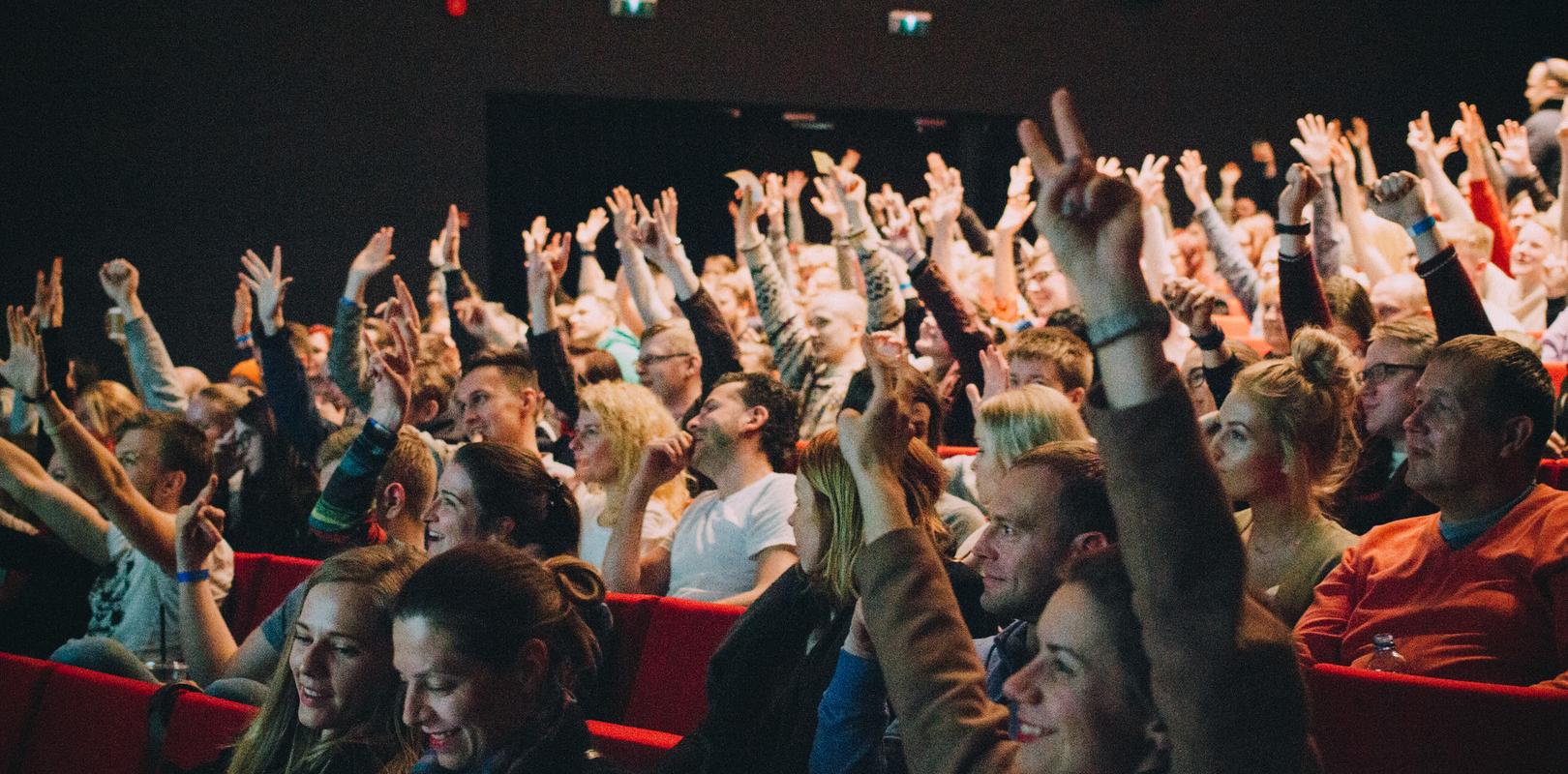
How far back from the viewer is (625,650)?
249cm

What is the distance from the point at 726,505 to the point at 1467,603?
1.55 metres

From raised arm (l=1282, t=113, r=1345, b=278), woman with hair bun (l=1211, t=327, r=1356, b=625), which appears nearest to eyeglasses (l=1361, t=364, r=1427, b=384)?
woman with hair bun (l=1211, t=327, r=1356, b=625)

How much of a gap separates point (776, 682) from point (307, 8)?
7395 millimetres

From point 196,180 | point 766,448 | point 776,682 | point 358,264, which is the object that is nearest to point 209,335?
point 196,180

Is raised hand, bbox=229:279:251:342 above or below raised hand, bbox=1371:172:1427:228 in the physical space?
below

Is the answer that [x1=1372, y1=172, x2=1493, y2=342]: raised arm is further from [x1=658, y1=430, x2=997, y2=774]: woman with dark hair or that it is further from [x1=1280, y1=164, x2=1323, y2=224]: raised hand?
[x1=658, y1=430, x2=997, y2=774]: woman with dark hair

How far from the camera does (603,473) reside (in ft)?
10.9

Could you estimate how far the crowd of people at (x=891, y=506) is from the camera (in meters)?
1.01

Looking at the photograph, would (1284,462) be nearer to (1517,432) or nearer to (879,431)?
(1517,432)

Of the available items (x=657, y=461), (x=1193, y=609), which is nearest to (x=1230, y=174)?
(x=657, y=461)

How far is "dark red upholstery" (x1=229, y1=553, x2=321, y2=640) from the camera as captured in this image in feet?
9.95

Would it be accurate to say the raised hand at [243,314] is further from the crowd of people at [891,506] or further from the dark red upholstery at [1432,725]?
the dark red upholstery at [1432,725]

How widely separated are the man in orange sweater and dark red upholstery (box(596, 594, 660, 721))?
107 cm

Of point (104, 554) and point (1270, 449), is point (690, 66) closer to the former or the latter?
point (104, 554)
